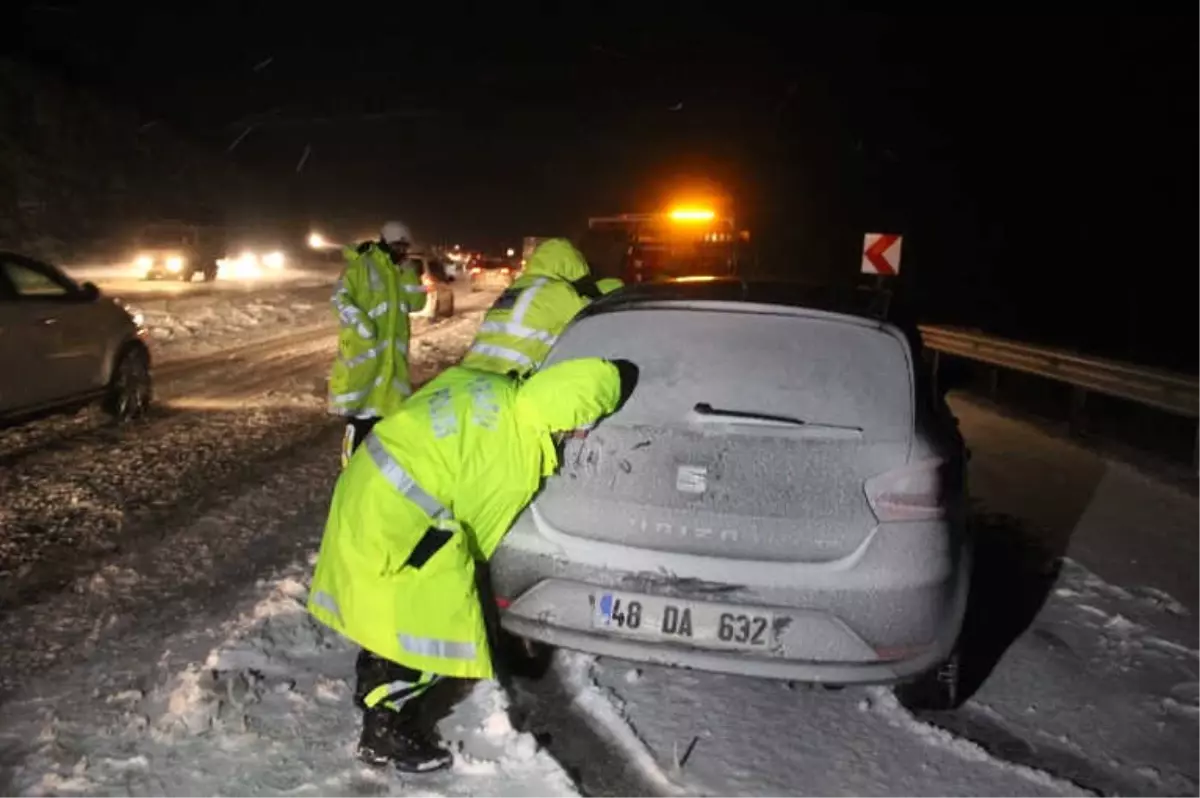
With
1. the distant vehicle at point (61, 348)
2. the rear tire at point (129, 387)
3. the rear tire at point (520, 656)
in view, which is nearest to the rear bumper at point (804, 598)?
the rear tire at point (520, 656)

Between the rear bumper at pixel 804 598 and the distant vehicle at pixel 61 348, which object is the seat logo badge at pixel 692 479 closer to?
the rear bumper at pixel 804 598

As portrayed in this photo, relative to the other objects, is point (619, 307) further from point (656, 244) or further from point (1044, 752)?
point (656, 244)

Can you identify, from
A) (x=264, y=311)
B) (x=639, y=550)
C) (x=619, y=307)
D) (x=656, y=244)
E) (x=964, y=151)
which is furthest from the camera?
(x=964, y=151)

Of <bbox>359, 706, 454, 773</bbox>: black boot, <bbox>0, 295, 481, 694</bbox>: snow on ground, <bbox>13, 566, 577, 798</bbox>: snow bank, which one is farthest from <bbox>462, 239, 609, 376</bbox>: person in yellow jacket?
<bbox>359, 706, 454, 773</bbox>: black boot

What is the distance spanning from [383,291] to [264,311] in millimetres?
16542

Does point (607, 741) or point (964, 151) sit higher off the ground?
point (964, 151)

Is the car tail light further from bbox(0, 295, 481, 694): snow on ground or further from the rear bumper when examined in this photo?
bbox(0, 295, 481, 694): snow on ground

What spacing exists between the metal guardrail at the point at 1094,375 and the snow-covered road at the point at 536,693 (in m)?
1.66

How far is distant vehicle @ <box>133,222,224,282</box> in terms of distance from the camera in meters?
32.8

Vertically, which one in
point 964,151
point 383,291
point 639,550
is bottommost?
point 639,550

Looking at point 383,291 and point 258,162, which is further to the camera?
point 258,162

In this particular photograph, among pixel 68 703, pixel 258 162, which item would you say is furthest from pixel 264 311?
pixel 258 162

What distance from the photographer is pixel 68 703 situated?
13.4 ft

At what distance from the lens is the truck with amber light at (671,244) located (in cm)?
1834
